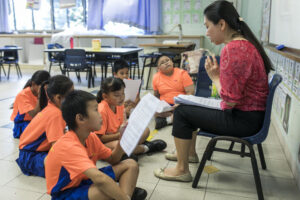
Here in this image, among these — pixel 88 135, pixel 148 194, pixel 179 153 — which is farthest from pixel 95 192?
pixel 179 153

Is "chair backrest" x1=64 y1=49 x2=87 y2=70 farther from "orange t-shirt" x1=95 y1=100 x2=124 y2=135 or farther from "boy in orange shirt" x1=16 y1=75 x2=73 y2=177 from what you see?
"boy in orange shirt" x1=16 y1=75 x2=73 y2=177

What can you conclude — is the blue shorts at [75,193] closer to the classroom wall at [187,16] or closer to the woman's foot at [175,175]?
the woman's foot at [175,175]

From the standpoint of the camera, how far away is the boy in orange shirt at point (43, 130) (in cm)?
172

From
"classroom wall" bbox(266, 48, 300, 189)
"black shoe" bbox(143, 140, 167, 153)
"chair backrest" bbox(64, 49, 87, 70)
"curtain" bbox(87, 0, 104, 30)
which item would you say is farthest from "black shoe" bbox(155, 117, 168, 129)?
"curtain" bbox(87, 0, 104, 30)

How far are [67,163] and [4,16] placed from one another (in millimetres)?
8465

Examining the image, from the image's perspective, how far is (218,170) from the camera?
201cm

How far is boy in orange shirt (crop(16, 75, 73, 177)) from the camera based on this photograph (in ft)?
5.65

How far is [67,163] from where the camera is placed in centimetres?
122

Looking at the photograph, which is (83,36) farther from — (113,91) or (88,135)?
(88,135)

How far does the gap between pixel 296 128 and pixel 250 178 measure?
478 millimetres

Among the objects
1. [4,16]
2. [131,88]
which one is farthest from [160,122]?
[4,16]

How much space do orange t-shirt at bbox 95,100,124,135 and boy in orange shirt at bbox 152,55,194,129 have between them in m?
0.87

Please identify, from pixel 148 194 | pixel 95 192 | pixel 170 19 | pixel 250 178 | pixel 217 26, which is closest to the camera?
pixel 95 192

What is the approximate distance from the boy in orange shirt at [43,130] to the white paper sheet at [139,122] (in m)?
0.77
